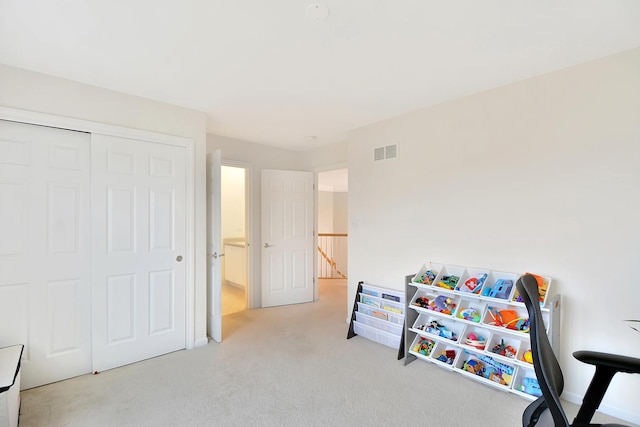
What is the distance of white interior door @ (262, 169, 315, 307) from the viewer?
14.3 ft

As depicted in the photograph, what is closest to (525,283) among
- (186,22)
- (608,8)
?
(608,8)

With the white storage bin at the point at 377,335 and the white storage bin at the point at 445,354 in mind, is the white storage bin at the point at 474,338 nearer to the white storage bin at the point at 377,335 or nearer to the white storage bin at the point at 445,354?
the white storage bin at the point at 445,354

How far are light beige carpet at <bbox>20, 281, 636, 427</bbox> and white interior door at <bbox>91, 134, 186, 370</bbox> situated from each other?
227 millimetres

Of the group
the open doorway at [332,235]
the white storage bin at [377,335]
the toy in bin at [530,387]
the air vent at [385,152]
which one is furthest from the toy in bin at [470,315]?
the open doorway at [332,235]

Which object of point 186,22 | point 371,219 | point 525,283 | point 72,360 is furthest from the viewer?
point 371,219

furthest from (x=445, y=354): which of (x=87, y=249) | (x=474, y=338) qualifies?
(x=87, y=249)

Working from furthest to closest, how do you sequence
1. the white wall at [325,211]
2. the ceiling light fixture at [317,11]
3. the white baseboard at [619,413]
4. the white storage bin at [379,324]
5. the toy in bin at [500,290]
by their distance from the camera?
the white wall at [325,211], the white storage bin at [379,324], the toy in bin at [500,290], the white baseboard at [619,413], the ceiling light fixture at [317,11]

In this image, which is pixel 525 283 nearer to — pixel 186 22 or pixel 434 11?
pixel 434 11

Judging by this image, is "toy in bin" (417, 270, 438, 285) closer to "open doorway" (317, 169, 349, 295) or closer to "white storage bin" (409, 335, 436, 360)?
"white storage bin" (409, 335, 436, 360)

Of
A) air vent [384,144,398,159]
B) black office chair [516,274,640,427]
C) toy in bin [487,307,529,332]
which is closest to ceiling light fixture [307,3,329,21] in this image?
black office chair [516,274,640,427]

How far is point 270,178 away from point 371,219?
1720mm

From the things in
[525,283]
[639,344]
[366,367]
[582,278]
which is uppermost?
[525,283]

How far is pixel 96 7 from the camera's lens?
1535mm

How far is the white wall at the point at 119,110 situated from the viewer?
Result: 2178mm
